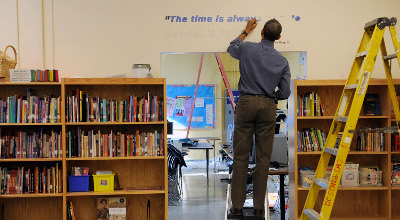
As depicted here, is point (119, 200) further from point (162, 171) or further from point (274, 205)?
point (274, 205)

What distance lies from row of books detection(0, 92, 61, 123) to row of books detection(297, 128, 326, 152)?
2.58 meters

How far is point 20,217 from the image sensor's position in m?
4.80

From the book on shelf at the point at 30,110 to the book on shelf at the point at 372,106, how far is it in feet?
10.9

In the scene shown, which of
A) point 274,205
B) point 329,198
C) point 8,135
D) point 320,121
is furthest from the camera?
point 274,205

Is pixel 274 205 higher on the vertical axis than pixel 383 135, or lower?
lower

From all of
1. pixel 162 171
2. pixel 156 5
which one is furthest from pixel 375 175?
pixel 156 5

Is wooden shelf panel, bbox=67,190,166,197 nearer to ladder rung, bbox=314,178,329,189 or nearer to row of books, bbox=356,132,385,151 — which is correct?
ladder rung, bbox=314,178,329,189

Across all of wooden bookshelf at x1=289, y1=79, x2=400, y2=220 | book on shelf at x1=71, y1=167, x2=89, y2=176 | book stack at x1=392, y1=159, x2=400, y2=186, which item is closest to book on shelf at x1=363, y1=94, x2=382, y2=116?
wooden bookshelf at x1=289, y1=79, x2=400, y2=220

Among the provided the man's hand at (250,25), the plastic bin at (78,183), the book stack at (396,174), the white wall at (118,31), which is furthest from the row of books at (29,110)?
the book stack at (396,174)

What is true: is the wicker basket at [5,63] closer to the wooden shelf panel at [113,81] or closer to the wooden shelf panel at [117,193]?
the wooden shelf panel at [113,81]

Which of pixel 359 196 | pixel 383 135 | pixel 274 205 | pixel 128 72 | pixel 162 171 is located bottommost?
pixel 274 205

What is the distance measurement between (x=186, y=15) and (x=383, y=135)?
253cm

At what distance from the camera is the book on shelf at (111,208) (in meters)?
4.72

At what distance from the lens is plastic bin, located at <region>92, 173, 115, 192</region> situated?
4645 mm
